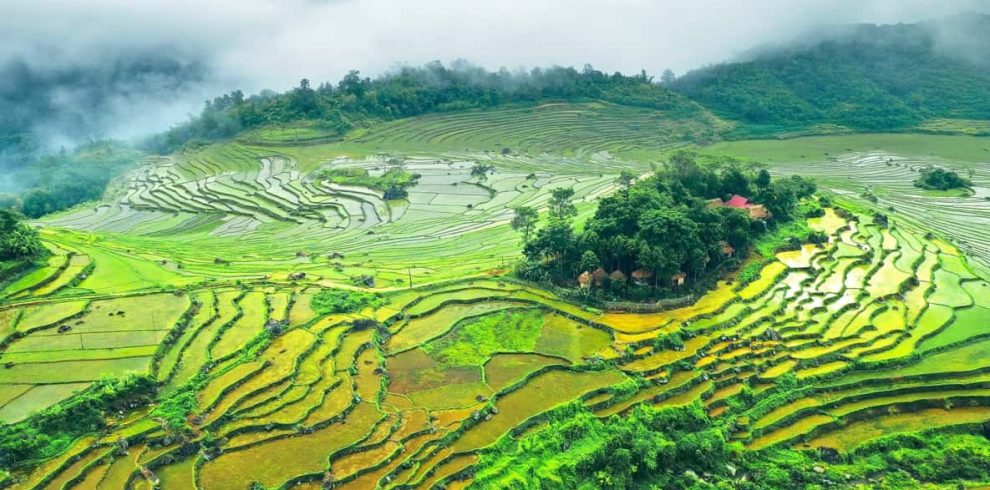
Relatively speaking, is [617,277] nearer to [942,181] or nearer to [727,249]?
[727,249]

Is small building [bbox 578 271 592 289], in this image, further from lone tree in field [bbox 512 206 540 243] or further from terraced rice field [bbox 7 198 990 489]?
lone tree in field [bbox 512 206 540 243]

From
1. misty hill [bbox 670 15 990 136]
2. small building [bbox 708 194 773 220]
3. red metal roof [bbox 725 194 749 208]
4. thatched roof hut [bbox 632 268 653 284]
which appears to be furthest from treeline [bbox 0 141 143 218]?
misty hill [bbox 670 15 990 136]

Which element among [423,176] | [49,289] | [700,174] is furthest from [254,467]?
[423,176]

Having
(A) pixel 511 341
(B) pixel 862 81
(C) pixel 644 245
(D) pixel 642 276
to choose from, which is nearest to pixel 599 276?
(D) pixel 642 276

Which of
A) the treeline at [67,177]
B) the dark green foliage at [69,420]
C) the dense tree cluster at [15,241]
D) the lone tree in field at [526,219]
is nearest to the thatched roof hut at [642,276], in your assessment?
the lone tree in field at [526,219]

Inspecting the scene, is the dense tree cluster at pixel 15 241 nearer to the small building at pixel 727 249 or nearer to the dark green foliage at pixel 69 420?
the dark green foliage at pixel 69 420
